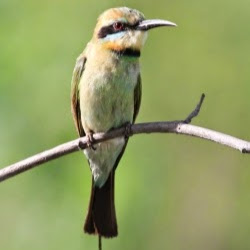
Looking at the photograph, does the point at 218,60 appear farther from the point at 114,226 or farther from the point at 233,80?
the point at 114,226

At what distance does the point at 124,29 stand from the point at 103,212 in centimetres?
72

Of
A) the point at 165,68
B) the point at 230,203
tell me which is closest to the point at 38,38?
the point at 165,68

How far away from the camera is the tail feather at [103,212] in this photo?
4977 mm

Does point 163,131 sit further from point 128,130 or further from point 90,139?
point 90,139

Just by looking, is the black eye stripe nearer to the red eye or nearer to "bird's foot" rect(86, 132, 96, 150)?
the red eye

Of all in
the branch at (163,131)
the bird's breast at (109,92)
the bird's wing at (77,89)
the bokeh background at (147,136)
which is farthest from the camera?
the bokeh background at (147,136)

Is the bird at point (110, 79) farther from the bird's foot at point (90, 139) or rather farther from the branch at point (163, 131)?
the branch at point (163, 131)

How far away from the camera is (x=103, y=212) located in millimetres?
5051

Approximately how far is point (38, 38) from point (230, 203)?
43.6 inches

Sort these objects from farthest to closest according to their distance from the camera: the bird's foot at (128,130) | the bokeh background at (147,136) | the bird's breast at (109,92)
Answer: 1. the bokeh background at (147,136)
2. the bird's breast at (109,92)
3. the bird's foot at (128,130)

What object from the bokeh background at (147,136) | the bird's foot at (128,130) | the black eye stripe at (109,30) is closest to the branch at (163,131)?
the bird's foot at (128,130)

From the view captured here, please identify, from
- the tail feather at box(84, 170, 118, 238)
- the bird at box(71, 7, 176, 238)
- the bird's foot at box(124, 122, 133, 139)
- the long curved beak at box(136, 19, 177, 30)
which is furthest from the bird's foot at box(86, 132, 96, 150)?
the long curved beak at box(136, 19, 177, 30)

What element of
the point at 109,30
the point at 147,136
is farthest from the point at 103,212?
the point at 147,136

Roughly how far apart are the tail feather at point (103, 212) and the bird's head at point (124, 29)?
0.54m
